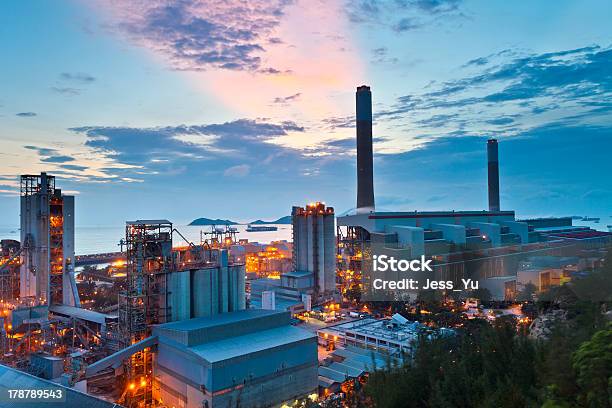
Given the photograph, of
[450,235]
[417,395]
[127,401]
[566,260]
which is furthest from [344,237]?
[417,395]

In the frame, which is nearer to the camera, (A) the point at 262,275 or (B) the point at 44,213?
(B) the point at 44,213

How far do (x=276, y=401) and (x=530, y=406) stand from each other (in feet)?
34.8

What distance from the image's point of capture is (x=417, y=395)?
8.36m

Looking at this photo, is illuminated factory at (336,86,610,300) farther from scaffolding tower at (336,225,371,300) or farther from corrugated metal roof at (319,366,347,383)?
corrugated metal roof at (319,366,347,383)

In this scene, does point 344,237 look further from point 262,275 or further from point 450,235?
point 262,275

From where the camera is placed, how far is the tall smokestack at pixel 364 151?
136 ft

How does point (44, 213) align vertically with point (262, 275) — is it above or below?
above

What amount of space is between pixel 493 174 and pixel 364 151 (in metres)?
27.4

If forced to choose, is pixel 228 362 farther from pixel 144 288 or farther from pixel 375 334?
pixel 375 334

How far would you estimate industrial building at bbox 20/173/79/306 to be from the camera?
23109 millimetres

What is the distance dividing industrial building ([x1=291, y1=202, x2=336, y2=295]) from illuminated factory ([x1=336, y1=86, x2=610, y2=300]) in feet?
7.02

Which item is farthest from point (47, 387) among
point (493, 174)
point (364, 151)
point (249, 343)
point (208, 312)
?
point (493, 174)

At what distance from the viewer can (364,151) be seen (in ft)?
136

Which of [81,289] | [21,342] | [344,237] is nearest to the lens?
[21,342]
